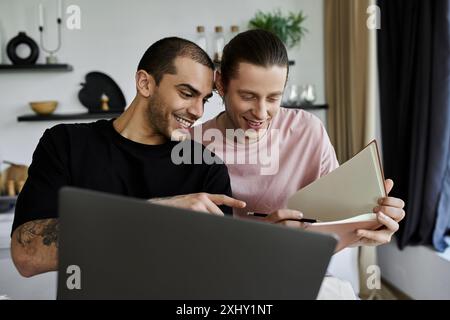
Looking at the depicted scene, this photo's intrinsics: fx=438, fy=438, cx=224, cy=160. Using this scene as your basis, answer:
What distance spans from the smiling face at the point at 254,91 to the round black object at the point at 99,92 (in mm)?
612

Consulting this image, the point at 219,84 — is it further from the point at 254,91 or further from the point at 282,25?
the point at 282,25

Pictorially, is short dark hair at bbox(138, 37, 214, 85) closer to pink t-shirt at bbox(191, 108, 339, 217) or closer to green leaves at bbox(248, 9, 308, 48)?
pink t-shirt at bbox(191, 108, 339, 217)

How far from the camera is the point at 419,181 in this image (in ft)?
5.88

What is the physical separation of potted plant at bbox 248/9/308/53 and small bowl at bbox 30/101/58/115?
99cm

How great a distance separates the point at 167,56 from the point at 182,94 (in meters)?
0.06

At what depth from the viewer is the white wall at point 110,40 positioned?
108 cm

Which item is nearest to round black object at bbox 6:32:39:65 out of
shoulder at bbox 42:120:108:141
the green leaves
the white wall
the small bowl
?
the white wall

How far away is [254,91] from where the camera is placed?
74 centimetres

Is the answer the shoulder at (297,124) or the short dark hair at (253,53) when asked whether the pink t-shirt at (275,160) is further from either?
the short dark hair at (253,53)

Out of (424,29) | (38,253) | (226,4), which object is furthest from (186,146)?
(424,29)

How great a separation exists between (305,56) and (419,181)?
2.27ft
